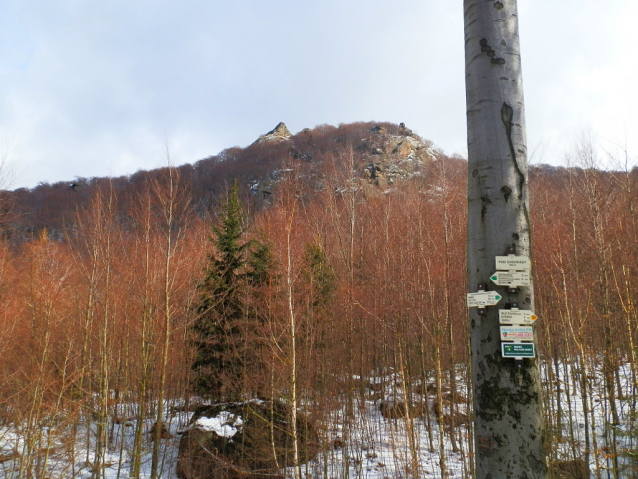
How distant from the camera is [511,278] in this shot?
1.83m

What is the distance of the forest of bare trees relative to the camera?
30.3 feet

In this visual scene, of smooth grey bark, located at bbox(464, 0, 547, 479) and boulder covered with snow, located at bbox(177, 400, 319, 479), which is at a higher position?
smooth grey bark, located at bbox(464, 0, 547, 479)

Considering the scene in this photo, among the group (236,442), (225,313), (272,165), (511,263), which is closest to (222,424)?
(236,442)

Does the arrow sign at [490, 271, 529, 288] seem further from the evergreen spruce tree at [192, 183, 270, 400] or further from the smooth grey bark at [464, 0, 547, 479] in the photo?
the evergreen spruce tree at [192, 183, 270, 400]

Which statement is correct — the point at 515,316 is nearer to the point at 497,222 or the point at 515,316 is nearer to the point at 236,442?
the point at 497,222

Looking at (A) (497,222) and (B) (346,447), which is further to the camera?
(B) (346,447)

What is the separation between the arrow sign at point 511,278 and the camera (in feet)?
5.97

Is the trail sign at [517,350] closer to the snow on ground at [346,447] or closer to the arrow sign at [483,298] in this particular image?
the arrow sign at [483,298]

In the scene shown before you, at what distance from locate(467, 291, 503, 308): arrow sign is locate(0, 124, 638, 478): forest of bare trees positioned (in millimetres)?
7026

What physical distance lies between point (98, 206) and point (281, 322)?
620 centimetres

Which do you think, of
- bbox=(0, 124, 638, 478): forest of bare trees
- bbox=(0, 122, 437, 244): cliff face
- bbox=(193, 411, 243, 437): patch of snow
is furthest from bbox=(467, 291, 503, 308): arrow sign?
bbox=(0, 122, 437, 244): cliff face

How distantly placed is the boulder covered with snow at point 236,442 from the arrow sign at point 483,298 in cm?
917

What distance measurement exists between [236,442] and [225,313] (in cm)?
361

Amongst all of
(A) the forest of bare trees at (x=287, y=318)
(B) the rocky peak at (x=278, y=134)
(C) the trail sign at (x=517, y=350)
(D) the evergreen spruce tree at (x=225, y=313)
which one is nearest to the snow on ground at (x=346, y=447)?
(A) the forest of bare trees at (x=287, y=318)
